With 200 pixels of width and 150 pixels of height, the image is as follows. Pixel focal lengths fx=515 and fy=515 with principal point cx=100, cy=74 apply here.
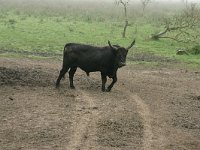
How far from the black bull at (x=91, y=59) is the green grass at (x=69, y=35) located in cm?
875

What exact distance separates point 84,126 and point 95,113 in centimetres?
127

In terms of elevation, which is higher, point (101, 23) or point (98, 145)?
point (98, 145)

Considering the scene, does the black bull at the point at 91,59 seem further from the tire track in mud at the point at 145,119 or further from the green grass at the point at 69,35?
the green grass at the point at 69,35

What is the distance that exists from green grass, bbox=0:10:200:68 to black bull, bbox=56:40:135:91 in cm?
875

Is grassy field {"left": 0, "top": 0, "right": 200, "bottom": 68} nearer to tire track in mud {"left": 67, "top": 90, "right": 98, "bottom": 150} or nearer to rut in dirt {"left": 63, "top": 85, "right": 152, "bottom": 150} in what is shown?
rut in dirt {"left": 63, "top": 85, "right": 152, "bottom": 150}

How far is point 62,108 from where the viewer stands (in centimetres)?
1338

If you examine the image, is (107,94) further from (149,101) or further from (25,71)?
(25,71)

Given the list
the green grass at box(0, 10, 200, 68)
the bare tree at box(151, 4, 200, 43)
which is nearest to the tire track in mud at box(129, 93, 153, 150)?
the green grass at box(0, 10, 200, 68)

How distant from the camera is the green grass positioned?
27000 millimetres

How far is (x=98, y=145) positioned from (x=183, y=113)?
13.5ft

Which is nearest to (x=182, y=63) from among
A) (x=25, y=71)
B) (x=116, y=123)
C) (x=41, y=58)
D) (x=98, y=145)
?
(x=41, y=58)

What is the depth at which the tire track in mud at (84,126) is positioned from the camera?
411 inches

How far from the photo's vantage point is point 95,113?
42.7 feet

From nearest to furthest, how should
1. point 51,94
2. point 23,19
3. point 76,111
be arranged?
1. point 76,111
2. point 51,94
3. point 23,19
